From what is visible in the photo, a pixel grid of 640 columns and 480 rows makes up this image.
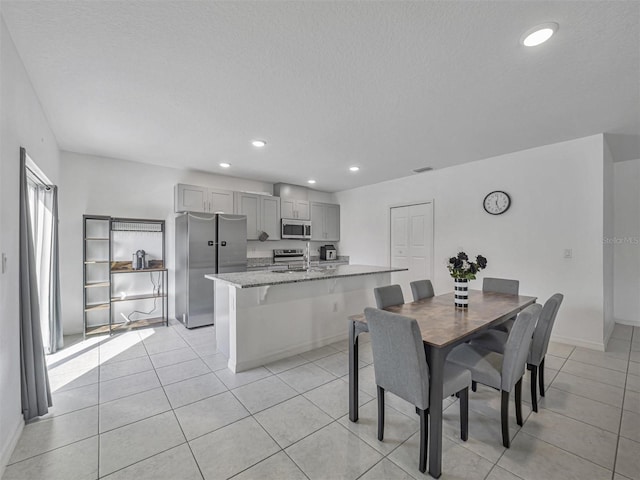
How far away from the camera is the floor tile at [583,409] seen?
78.3 inches

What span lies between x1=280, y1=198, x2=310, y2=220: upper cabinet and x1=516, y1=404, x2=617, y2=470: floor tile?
462 centimetres

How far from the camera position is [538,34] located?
1.67 metres

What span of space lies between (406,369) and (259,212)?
13.8ft

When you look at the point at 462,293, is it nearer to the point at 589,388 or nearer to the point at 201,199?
the point at 589,388

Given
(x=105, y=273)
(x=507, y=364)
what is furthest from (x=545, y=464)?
(x=105, y=273)

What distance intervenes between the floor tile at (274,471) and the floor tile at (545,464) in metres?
1.17

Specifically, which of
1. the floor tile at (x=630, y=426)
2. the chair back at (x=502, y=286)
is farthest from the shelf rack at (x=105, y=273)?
the floor tile at (x=630, y=426)

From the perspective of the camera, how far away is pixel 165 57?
1868 millimetres

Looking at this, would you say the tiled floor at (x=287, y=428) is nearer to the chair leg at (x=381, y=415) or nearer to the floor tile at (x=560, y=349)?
the chair leg at (x=381, y=415)

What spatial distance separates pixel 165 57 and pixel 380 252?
4.66 metres

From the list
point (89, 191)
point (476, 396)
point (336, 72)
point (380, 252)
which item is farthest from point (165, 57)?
point (380, 252)

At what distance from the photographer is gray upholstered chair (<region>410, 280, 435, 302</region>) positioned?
288cm

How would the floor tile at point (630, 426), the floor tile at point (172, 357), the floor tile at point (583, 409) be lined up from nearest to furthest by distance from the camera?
the floor tile at point (630, 426) → the floor tile at point (583, 409) → the floor tile at point (172, 357)

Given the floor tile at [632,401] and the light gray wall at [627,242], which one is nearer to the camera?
the floor tile at [632,401]
